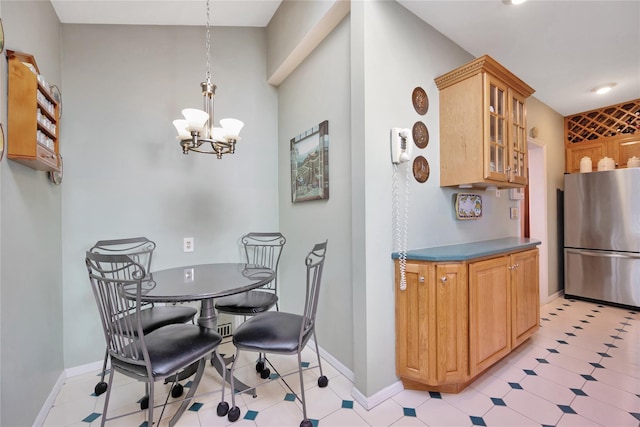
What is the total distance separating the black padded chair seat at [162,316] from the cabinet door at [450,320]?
1.74 meters

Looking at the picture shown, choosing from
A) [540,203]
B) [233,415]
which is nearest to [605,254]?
[540,203]

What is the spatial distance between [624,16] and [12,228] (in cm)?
416

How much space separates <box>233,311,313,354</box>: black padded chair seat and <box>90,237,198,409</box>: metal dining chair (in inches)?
22.5

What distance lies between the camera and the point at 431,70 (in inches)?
83.4

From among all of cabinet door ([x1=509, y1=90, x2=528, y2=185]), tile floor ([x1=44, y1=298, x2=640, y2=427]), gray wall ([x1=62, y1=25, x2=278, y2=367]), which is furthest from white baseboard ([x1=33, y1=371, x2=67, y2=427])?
cabinet door ([x1=509, y1=90, x2=528, y2=185])

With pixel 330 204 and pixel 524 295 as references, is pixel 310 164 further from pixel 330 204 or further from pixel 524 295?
pixel 524 295

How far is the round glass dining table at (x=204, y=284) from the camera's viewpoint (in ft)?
4.73

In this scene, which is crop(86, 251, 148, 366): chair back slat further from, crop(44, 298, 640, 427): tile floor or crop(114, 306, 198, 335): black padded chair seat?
crop(44, 298, 640, 427): tile floor

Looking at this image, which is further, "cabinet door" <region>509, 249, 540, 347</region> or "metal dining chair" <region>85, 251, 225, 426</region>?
"cabinet door" <region>509, 249, 540, 347</region>

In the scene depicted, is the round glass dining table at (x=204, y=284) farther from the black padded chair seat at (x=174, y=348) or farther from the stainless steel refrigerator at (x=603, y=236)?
the stainless steel refrigerator at (x=603, y=236)

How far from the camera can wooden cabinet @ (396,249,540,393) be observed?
5.63ft

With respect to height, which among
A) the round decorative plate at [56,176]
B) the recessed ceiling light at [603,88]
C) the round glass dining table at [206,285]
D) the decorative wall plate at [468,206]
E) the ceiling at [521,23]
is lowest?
the round glass dining table at [206,285]

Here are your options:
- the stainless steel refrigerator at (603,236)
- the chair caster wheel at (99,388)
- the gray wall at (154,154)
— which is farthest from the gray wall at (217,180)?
the stainless steel refrigerator at (603,236)

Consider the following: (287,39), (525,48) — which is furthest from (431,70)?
(287,39)
